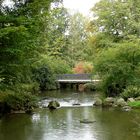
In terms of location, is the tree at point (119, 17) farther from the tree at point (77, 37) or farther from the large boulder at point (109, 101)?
the tree at point (77, 37)

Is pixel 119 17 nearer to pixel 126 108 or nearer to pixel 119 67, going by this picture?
pixel 119 67

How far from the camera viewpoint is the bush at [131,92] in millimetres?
27016

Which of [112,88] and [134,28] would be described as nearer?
[112,88]

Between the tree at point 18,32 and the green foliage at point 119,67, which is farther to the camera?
the green foliage at point 119,67

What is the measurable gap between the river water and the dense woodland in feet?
6.79

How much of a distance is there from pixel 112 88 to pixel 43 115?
8.16 m

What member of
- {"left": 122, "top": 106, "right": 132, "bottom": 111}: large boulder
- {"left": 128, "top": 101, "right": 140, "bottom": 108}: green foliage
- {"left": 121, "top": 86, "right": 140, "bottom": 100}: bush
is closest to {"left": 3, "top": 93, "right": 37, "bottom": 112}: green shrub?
{"left": 122, "top": 106, "right": 132, "bottom": 111}: large boulder

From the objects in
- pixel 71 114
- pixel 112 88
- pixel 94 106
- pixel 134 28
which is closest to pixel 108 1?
pixel 134 28

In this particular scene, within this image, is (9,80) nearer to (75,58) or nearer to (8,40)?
(8,40)

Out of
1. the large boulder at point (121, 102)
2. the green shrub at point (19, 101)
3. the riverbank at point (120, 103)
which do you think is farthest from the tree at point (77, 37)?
the green shrub at point (19, 101)

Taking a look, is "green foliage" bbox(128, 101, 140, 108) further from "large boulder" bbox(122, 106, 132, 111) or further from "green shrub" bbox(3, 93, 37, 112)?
"green shrub" bbox(3, 93, 37, 112)

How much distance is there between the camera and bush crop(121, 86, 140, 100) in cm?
2702

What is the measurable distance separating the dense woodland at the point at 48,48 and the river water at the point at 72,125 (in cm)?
207

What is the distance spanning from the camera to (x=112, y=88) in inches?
1156
